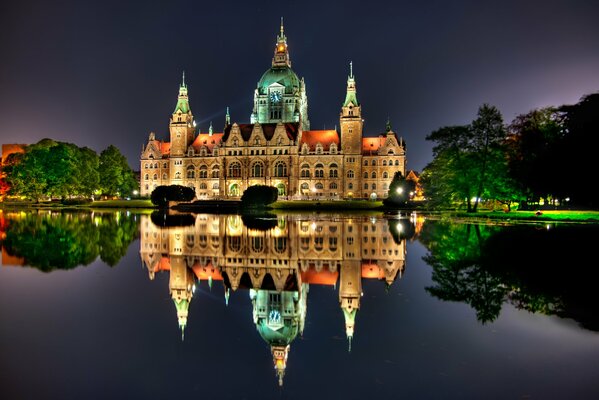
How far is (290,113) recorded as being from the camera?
386ft

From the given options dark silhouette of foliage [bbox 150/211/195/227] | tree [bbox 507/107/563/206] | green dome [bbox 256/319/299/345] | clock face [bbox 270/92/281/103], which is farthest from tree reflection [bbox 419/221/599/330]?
clock face [bbox 270/92/281/103]

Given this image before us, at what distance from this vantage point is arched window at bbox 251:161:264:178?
335 ft

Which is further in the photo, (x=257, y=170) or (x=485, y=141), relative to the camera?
(x=257, y=170)

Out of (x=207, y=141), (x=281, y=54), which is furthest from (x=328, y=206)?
(x=281, y=54)

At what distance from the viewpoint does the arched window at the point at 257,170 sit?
10219 centimetres

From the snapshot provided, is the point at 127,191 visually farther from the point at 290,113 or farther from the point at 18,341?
Result: the point at 18,341

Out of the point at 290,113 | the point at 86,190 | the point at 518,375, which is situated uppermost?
the point at 290,113

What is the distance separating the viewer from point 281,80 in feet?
393

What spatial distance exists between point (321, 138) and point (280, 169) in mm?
13066

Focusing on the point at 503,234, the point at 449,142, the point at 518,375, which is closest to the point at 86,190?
the point at 449,142

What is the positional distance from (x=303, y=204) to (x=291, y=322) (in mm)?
61358

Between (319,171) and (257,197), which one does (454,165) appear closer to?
(257,197)

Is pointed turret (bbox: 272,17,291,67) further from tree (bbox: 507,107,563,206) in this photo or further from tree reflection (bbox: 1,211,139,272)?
tree reflection (bbox: 1,211,139,272)

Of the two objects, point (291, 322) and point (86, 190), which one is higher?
point (86, 190)
